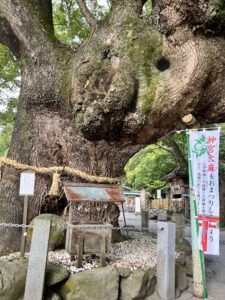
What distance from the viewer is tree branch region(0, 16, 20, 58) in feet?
19.4

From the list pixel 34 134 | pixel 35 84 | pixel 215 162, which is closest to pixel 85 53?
pixel 35 84

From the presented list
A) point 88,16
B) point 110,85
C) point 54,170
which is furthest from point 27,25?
point 54,170

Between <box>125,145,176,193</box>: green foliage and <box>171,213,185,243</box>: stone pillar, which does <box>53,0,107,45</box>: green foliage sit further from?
<box>125,145,176,193</box>: green foliage

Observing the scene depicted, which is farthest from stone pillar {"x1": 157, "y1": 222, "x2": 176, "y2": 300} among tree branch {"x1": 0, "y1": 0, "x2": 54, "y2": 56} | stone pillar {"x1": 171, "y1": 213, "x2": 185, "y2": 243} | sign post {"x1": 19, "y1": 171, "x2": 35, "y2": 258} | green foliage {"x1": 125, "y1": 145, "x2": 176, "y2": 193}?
green foliage {"x1": 125, "y1": 145, "x2": 176, "y2": 193}

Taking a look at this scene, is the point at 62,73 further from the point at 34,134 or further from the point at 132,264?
the point at 132,264

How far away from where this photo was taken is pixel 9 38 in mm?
5953

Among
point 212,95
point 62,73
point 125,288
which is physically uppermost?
point 62,73

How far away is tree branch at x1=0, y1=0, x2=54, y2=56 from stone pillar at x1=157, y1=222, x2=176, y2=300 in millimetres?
3895

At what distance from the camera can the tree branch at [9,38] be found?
5.91 m

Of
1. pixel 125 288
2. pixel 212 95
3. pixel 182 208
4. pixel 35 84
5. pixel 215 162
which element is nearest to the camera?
pixel 125 288

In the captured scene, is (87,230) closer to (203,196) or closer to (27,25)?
(203,196)

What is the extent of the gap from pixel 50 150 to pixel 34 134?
457mm

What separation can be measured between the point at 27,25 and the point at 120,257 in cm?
454

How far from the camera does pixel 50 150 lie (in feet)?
17.4
